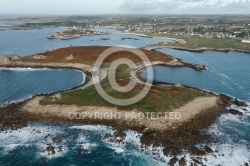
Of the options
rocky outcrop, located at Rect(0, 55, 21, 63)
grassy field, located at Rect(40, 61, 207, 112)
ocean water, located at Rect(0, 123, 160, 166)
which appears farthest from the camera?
rocky outcrop, located at Rect(0, 55, 21, 63)

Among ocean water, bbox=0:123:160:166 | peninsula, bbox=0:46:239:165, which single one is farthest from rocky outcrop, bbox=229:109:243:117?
ocean water, bbox=0:123:160:166

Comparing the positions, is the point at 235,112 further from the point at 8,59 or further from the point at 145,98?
the point at 8,59

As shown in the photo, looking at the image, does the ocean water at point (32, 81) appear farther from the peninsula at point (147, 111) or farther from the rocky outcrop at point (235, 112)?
the rocky outcrop at point (235, 112)

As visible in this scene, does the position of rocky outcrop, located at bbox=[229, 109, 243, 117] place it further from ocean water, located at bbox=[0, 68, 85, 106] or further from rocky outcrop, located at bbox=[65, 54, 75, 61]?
rocky outcrop, located at bbox=[65, 54, 75, 61]

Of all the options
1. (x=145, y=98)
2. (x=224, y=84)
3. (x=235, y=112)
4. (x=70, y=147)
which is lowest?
(x=70, y=147)

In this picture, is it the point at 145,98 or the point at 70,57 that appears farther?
the point at 70,57

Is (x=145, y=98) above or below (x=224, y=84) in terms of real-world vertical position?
above

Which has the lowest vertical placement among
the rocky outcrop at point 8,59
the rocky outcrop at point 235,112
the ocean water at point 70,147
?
the ocean water at point 70,147

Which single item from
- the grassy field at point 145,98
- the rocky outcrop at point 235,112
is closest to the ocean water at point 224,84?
the rocky outcrop at point 235,112

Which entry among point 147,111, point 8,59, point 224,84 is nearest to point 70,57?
point 8,59

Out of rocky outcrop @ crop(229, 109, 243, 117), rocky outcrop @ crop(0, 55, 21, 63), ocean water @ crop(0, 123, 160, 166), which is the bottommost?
ocean water @ crop(0, 123, 160, 166)
